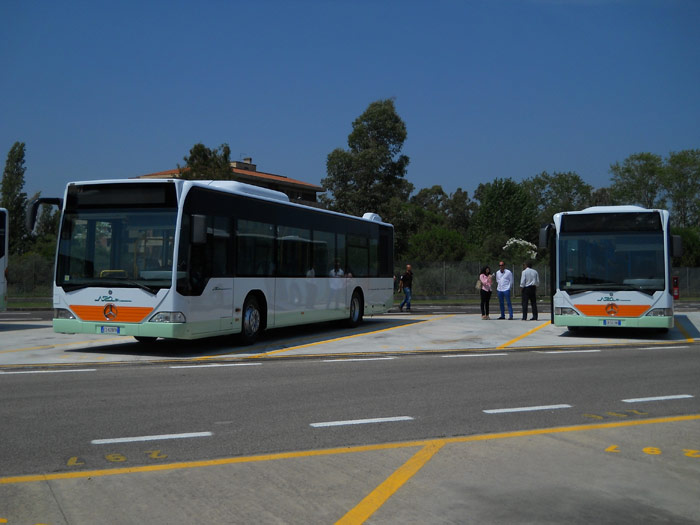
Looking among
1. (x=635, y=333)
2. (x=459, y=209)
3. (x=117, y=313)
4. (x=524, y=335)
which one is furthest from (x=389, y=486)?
(x=459, y=209)

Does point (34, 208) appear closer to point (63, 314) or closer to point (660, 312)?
point (63, 314)

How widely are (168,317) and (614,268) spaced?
10.1 m

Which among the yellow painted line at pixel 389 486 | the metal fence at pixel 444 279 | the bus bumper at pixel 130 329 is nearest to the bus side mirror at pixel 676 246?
the bus bumper at pixel 130 329

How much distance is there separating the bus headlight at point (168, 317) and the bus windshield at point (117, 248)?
1.42 ft

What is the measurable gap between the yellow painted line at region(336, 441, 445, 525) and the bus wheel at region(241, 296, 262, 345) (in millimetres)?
8946

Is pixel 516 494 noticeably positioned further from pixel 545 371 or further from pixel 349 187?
pixel 349 187

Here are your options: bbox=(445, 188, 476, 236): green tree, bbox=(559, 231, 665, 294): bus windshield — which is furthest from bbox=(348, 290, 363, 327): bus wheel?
bbox=(445, 188, 476, 236): green tree

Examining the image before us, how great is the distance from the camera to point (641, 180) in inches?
3644

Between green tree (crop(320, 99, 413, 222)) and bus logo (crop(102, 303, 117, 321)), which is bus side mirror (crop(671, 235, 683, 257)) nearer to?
bus logo (crop(102, 303, 117, 321))

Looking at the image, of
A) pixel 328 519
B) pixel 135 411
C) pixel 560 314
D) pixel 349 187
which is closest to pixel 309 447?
pixel 328 519

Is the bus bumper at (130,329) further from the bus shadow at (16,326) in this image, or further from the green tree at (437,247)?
the green tree at (437,247)

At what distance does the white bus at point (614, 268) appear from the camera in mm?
17438

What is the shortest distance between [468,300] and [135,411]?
118ft

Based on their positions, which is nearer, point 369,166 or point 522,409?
point 522,409
